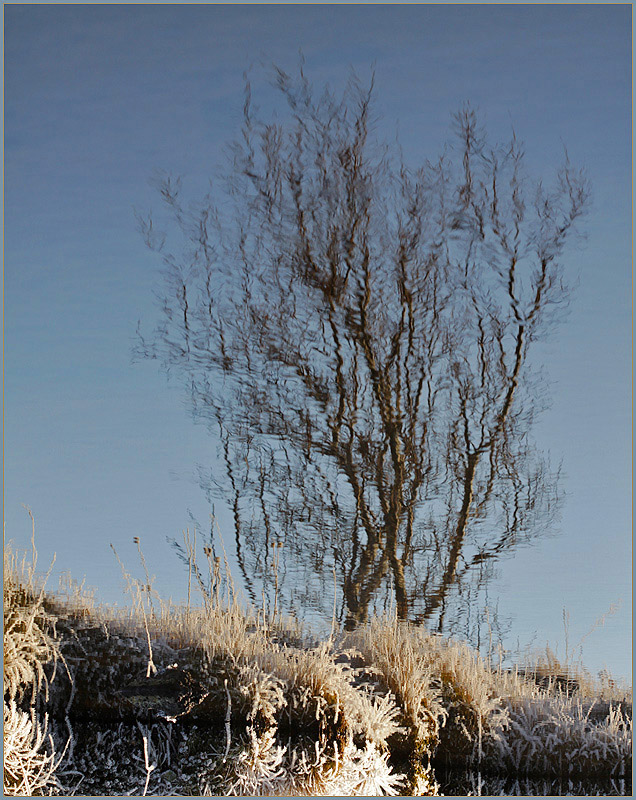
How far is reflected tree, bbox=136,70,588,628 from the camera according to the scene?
286cm

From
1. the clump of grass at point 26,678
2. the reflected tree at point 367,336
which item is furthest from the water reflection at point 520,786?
the clump of grass at point 26,678

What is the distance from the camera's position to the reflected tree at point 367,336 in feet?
9.37

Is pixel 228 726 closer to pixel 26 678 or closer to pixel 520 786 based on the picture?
pixel 26 678

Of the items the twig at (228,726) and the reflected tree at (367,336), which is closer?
the twig at (228,726)

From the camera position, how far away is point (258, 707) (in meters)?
2.53

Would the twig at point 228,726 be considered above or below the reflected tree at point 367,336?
below

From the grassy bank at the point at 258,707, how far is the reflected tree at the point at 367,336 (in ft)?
0.95

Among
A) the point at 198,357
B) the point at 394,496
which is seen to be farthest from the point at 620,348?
the point at 198,357

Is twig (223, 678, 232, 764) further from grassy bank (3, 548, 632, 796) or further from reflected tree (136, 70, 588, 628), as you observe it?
reflected tree (136, 70, 588, 628)

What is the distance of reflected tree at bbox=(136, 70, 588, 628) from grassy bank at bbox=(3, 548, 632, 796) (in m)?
0.29

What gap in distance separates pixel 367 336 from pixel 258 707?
1358 millimetres

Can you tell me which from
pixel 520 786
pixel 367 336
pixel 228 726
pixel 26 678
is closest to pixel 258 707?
pixel 228 726

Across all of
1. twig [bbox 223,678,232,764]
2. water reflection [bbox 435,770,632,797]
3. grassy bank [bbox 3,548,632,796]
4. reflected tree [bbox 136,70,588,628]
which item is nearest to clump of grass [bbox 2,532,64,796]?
grassy bank [bbox 3,548,632,796]

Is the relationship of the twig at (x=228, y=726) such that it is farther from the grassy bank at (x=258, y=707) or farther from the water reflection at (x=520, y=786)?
the water reflection at (x=520, y=786)
